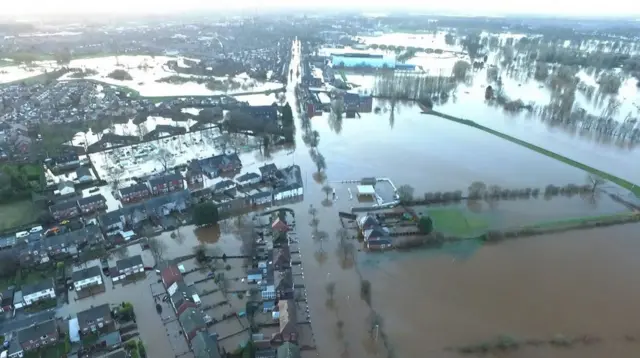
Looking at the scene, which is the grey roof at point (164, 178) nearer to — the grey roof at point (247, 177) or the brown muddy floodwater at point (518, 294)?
the grey roof at point (247, 177)

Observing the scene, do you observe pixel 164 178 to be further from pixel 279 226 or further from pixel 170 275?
pixel 170 275

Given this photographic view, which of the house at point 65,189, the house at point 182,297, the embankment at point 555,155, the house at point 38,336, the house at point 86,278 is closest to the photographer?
the house at point 38,336

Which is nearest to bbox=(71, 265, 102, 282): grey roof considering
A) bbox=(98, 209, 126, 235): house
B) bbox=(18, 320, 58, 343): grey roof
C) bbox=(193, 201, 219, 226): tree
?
bbox=(18, 320, 58, 343): grey roof

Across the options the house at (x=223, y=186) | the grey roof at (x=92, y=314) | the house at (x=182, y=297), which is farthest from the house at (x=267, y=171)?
the grey roof at (x=92, y=314)

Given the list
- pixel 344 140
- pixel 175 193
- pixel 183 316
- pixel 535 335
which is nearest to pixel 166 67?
pixel 344 140

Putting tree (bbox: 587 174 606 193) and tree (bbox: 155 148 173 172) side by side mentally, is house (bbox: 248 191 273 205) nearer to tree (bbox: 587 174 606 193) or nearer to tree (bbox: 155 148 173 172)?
tree (bbox: 155 148 173 172)

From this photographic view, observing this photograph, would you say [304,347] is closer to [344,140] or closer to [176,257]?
[176,257]

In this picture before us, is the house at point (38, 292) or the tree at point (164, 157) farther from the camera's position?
the tree at point (164, 157)
